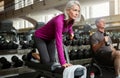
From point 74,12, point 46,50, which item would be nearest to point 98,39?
point 46,50

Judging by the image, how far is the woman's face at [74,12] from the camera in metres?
1.82

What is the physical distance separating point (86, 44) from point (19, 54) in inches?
74.0

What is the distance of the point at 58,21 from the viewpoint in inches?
71.1

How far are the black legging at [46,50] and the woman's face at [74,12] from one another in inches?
17.1

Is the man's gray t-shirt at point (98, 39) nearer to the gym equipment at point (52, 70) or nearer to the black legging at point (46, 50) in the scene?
the black legging at point (46, 50)

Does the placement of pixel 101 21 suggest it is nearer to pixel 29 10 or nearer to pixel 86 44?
pixel 86 44

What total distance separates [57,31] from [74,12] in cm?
22

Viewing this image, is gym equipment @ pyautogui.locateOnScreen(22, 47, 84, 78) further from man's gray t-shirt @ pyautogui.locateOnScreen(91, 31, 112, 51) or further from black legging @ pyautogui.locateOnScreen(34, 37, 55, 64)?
man's gray t-shirt @ pyautogui.locateOnScreen(91, 31, 112, 51)

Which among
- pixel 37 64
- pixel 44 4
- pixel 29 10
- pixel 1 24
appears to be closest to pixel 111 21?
pixel 44 4

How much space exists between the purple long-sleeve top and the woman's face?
68mm

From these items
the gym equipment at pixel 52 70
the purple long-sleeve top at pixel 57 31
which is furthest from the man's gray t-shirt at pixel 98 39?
the gym equipment at pixel 52 70

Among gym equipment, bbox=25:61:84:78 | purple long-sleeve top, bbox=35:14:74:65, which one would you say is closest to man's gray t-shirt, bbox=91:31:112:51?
purple long-sleeve top, bbox=35:14:74:65

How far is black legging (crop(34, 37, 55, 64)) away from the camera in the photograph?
205 centimetres

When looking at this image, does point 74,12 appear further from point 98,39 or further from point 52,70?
point 98,39
